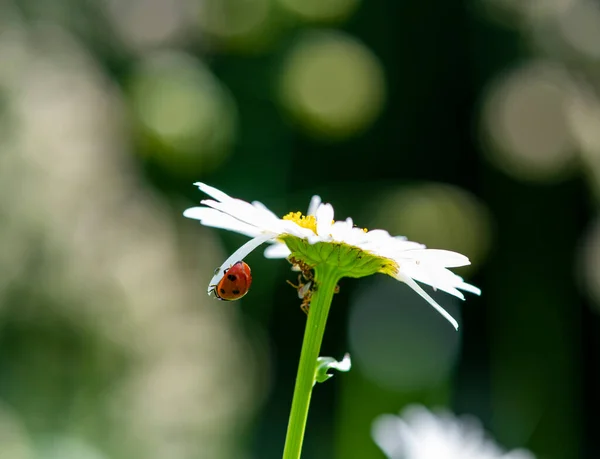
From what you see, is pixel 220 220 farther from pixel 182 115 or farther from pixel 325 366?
pixel 182 115

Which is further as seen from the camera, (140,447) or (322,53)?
(322,53)

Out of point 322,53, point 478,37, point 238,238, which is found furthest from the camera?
point 478,37

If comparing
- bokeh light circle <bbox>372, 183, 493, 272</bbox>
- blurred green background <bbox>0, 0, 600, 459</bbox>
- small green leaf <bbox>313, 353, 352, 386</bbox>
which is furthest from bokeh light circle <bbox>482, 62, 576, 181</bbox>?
small green leaf <bbox>313, 353, 352, 386</bbox>

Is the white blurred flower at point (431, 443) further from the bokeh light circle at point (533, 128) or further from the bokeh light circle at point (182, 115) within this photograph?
the bokeh light circle at point (182, 115)

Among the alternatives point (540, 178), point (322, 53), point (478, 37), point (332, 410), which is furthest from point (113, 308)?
point (478, 37)

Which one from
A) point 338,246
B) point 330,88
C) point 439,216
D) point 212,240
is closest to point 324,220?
point 338,246

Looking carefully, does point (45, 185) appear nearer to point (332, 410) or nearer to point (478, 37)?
point (332, 410)
